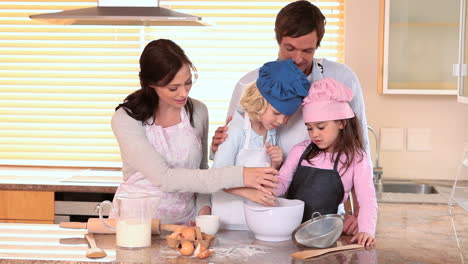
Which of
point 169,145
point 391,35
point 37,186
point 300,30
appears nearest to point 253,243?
point 169,145

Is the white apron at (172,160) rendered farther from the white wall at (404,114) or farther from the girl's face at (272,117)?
the white wall at (404,114)

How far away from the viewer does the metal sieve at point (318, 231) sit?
189 cm

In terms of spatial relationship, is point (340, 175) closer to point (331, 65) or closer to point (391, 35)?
point (331, 65)

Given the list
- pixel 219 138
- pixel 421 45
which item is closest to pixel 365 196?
pixel 219 138

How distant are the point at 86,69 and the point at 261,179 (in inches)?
92.7

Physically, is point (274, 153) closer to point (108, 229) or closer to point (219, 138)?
point (219, 138)

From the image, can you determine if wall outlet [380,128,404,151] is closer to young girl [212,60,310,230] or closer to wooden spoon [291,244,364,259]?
young girl [212,60,310,230]

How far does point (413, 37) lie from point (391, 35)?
4.5 inches

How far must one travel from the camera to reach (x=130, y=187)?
238cm

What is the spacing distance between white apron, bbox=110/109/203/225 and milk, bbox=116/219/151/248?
0.42 m

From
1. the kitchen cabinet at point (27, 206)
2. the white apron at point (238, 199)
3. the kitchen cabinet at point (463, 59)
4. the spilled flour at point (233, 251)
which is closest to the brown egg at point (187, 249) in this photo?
the spilled flour at point (233, 251)

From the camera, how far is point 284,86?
6.84 feet

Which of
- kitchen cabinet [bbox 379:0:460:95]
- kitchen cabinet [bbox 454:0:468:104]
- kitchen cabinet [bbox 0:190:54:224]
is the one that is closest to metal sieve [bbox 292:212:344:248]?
kitchen cabinet [bbox 454:0:468:104]

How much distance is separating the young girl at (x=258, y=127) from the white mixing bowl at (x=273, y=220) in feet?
0.20
